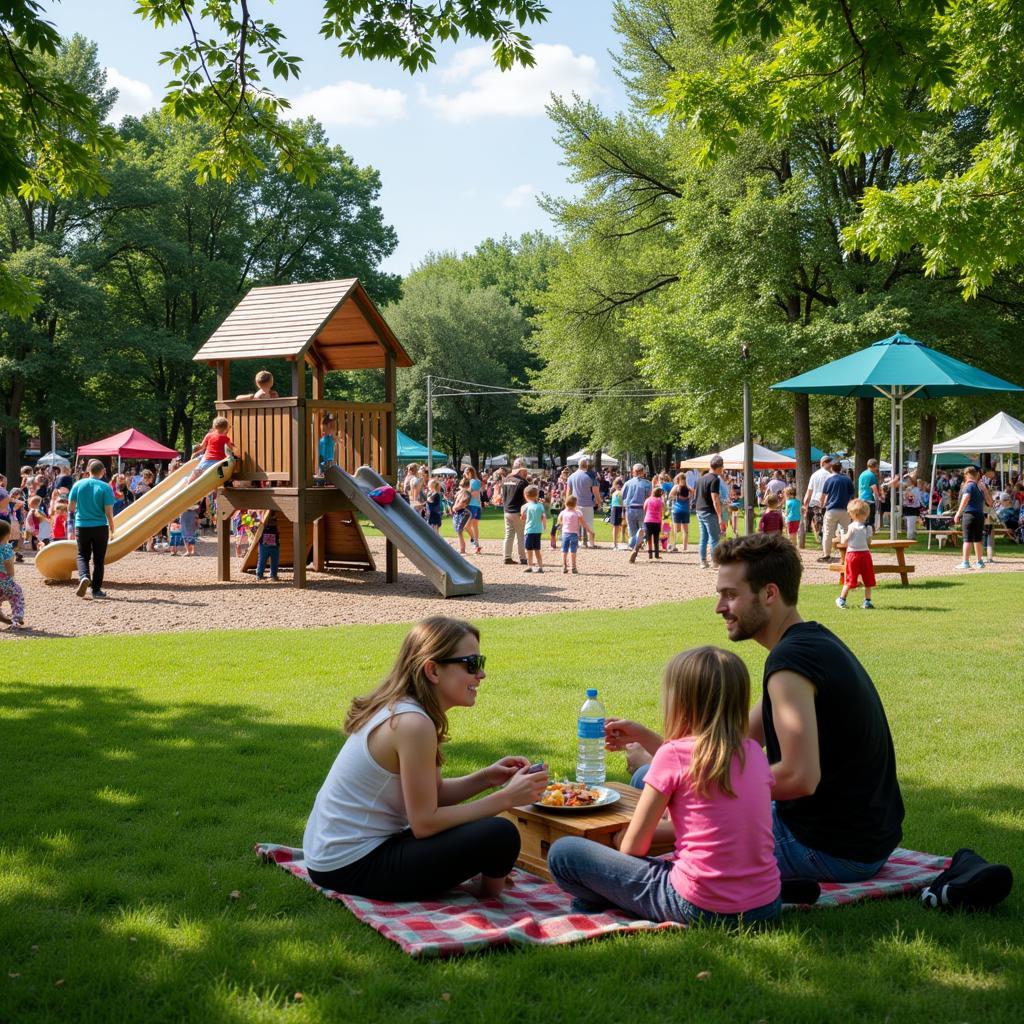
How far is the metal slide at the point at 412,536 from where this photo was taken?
53.2ft

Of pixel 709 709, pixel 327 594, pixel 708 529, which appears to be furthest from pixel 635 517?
pixel 709 709

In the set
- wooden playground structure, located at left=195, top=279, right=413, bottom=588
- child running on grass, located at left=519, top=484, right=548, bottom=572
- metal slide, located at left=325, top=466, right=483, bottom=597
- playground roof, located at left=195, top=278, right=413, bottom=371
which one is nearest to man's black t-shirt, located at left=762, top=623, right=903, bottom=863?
metal slide, located at left=325, top=466, right=483, bottom=597

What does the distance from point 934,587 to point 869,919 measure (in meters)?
13.0

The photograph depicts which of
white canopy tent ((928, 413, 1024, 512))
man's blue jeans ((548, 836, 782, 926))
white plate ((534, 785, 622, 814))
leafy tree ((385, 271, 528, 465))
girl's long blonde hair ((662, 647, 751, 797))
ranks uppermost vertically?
leafy tree ((385, 271, 528, 465))

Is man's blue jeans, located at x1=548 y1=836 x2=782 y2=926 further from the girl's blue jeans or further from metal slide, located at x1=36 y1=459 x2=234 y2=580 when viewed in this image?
the girl's blue jeans

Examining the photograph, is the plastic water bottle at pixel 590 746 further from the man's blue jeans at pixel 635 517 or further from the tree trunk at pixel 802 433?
the tree trunk at pixel 802 433

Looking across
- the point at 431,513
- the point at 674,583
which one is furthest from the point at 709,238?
the point at 674,583

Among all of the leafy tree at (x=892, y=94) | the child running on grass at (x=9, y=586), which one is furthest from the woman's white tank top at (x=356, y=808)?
the child running on grass at (x=9, y=586)

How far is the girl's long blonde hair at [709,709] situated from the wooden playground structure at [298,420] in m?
13.7

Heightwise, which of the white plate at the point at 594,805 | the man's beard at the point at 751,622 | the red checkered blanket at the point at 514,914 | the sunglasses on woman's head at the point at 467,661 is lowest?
the red checkered blanket at the point at 514,914

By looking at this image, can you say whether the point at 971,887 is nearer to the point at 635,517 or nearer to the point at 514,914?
the point at 514,914

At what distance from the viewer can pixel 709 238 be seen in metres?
29.0

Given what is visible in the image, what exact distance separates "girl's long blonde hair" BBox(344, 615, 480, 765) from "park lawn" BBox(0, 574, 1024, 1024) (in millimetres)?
821

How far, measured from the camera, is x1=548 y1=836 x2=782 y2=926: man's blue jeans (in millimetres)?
4059
